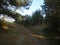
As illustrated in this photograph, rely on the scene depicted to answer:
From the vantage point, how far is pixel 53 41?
11.2 ft

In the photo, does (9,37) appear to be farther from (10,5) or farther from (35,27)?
(10,5)

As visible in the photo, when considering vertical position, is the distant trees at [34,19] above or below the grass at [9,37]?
above

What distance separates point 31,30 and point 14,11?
2.40 ft

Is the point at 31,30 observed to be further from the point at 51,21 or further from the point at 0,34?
the point at 0,34

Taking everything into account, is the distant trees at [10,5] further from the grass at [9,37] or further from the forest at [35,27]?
the grass at [9,37]

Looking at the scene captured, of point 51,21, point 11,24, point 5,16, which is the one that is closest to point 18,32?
point 11,24

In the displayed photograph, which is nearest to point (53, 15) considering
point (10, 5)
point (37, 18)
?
point (37, 18)

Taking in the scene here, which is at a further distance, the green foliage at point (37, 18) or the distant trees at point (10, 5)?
the distant trees at point (10, 5)

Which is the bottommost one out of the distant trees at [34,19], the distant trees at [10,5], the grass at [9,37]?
the grass at [9,37]

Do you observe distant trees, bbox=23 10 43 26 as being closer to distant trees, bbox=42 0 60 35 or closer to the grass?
distant trees, bbox=42 0 60 35

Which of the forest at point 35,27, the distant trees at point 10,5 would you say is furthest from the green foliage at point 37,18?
the distant trees at point 10,5

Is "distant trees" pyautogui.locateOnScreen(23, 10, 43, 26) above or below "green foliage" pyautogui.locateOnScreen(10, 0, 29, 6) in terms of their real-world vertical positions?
below

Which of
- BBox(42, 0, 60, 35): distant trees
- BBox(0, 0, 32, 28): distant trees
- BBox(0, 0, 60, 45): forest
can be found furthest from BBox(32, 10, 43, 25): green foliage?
BBox(0, 0, 32, 28): distant trees

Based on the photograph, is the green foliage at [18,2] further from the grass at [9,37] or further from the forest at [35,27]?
the grass at [9,37]
